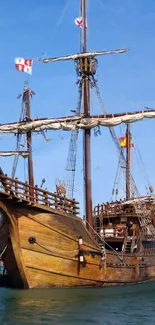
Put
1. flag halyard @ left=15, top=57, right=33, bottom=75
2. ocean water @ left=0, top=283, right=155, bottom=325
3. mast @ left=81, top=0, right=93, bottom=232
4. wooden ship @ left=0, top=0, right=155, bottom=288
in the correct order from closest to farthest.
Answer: ocean water @ left=0, top=283, right=155, bottom=325 → wooden ship @ left=0, top=0, right=155, bottom=288 → mast @ left=81, top=0, right=93, bottom=232 → flag halyard @ left=15, top=57, right=33, bottom=75

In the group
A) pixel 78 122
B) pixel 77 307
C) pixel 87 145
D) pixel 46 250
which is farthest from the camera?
pixel 78 122

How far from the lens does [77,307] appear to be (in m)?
17.0

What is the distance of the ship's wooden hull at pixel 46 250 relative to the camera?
2178 cm

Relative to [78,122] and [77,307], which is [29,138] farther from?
[77,307]

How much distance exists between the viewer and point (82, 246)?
23.1 meters

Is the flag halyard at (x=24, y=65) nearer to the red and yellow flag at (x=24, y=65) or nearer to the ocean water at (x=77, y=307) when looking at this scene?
the red and yellow flag at (x=24, y=65)

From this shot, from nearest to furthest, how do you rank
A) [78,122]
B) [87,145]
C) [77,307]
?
[77,307] < [87,145] < [78,122]

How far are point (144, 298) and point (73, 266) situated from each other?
384cm

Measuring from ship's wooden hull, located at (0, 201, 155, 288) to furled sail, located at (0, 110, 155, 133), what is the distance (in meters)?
8.72

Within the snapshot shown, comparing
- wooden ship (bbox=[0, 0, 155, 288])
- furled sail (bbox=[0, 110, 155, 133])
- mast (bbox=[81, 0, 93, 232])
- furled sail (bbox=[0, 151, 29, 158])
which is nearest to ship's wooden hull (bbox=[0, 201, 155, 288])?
wooden ship (bbox=[0, 0, 155, 288])

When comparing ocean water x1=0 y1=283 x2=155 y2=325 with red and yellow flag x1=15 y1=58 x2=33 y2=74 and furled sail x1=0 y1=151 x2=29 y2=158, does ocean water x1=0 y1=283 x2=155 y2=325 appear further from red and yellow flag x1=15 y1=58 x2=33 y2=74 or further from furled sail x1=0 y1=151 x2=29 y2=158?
red and yellow flag x1=15 y1=58 x2=33 y2=74

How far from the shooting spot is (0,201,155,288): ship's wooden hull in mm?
21781

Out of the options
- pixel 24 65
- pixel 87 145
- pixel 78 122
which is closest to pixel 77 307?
pixel 87 145

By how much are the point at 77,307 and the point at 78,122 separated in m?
15.6
